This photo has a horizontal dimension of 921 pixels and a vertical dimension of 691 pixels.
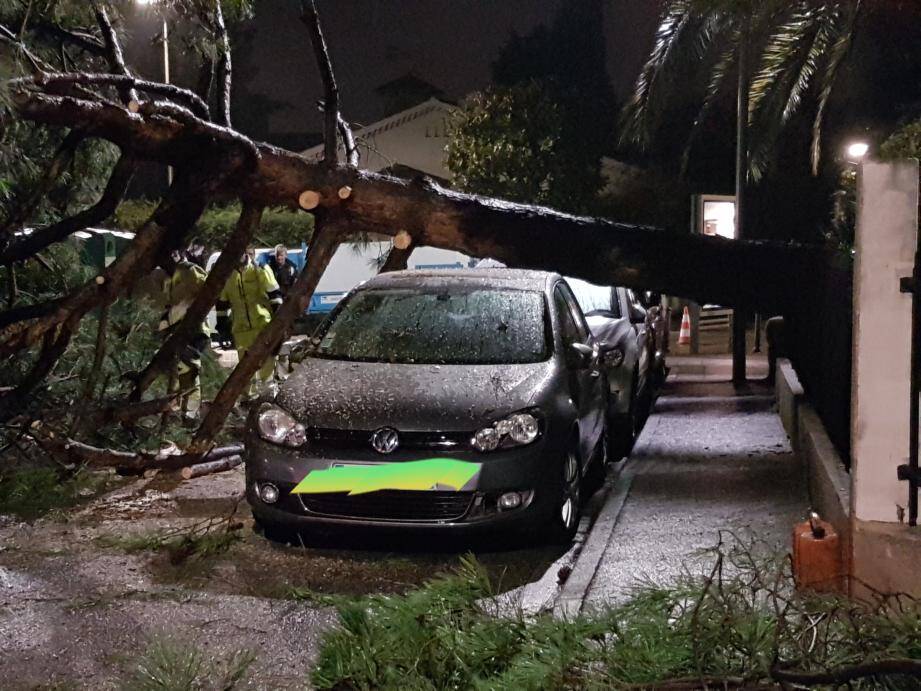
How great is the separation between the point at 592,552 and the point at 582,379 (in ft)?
4.91

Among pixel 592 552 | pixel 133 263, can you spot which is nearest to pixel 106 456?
pixel 133 263

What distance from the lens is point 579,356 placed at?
6.80 m

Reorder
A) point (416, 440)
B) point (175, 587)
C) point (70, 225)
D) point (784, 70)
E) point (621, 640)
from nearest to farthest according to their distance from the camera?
point (621, 640), point (175, 587), point (416, 440), point (70, 225), point (784, 70)

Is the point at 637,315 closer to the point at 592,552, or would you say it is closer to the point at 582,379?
the point at 582,379

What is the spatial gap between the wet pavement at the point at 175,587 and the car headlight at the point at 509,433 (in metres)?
0.69

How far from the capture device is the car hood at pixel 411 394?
578 cm

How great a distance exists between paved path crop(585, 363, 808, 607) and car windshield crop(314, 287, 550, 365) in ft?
4.27

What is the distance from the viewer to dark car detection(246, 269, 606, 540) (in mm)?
5641

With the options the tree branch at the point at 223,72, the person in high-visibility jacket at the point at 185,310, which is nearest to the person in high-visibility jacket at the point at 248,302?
the person in high-visibility jacket at the point at 185,310

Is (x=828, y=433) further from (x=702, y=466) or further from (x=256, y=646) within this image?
(x=256, y=646)

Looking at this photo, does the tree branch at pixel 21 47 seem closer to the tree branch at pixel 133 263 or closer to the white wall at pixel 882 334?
the tree branch at pixel 133 263

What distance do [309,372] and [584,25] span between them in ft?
118

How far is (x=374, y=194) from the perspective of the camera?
286 inches

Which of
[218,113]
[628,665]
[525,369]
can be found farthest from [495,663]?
[218,113]
